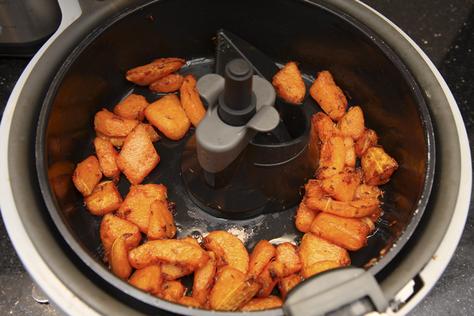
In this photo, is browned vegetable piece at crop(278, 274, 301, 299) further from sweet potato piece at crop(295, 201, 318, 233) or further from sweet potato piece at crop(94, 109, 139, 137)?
sweet potato piece at crop(94, 109, 139, 137)

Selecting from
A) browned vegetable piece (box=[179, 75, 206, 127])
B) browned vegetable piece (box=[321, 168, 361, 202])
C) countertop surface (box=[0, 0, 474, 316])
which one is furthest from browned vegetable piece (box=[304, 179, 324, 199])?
countertop surface (box=[0, 0, 474, 316])

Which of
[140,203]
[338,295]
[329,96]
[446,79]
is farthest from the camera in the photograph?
[446,79]

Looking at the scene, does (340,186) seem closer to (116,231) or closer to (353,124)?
(353,124)

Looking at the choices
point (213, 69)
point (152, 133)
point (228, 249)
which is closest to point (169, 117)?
point (152, 133)

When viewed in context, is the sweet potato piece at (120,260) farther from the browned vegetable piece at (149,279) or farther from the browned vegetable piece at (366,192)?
the browned vegetable piece at (366,192)

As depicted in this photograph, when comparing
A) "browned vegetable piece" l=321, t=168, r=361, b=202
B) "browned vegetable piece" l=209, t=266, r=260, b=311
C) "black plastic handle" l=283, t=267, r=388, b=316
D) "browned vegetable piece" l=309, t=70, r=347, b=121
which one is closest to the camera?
"black plastic handle" l=283, t=267, r=388, b=316

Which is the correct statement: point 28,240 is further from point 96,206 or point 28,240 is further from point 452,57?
point 452,57

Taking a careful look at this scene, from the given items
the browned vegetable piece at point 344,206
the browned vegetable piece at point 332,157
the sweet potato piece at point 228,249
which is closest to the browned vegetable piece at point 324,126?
the browned vegetable piece at point 332,157

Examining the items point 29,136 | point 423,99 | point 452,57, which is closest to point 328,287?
point 423,99
